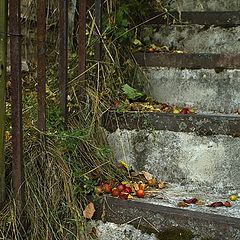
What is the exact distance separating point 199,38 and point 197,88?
0.50 metres

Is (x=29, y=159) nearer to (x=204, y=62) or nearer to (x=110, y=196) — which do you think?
(x=110, y=196)

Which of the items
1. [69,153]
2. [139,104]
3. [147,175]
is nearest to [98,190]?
[69,153]

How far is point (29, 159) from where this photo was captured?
199 cm

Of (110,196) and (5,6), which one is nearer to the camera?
(5,6)

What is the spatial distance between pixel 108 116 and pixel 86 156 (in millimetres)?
300

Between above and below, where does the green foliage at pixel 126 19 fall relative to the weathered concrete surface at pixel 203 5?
below

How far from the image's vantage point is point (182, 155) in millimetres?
2264

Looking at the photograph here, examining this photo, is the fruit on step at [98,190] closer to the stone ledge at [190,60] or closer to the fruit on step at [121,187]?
the fruit on step at [121,187]

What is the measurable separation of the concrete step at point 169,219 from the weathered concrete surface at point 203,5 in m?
1.79

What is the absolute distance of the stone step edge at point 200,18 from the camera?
2.95m

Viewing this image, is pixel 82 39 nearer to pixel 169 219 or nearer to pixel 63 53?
pixel 63 53

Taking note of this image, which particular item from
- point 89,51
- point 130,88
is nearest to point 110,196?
point 130,88

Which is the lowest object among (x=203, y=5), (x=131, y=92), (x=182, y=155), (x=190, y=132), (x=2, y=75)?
(x=182, y=155)

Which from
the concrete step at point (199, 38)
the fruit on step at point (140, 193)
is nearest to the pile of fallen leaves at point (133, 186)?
the fruit on step at point (140, 193)
